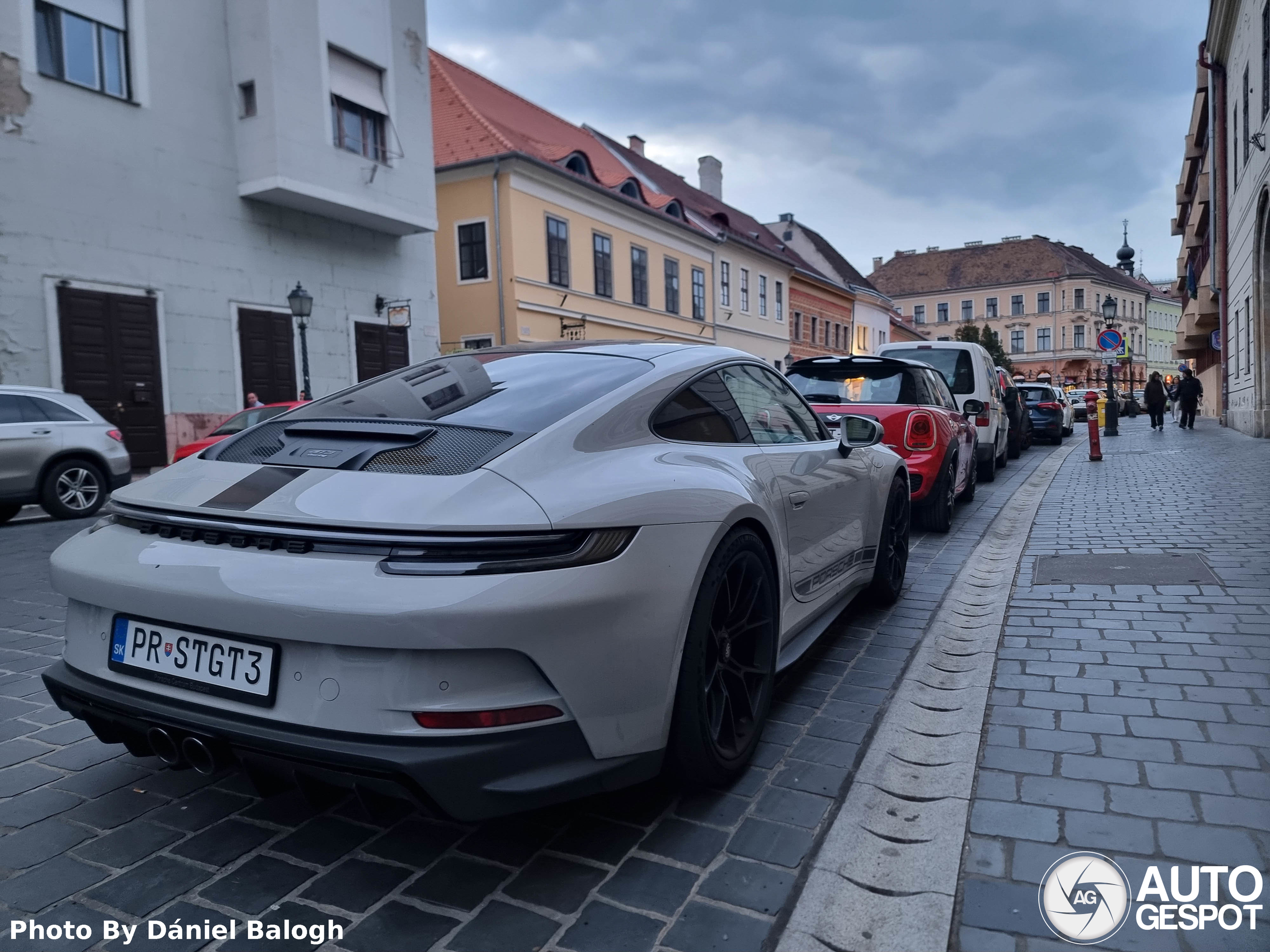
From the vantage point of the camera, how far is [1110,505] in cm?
889

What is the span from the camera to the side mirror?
446 centimetres

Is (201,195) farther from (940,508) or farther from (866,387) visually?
(940,508)

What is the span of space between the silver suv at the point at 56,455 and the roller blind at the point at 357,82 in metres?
10.0

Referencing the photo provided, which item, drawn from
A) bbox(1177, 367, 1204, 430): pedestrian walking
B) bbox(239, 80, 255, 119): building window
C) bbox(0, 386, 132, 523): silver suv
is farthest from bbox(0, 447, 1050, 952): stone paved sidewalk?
bbox(1177, 367, 1204, 430): pedestrian walking

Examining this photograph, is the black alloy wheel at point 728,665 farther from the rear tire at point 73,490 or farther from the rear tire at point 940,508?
the rear tire at point 73,490

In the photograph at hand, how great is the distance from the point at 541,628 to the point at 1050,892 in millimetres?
1391

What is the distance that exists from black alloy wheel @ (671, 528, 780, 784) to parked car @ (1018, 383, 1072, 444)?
20260 mm

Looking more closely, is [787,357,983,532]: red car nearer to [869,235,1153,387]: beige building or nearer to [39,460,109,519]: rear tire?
[39,460,109,519]: rear tire

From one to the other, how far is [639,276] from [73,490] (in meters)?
21.9

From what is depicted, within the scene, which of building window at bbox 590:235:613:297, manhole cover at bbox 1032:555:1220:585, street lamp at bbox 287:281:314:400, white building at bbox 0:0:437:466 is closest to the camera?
manhole cover at bbox 1032:555:1220:585

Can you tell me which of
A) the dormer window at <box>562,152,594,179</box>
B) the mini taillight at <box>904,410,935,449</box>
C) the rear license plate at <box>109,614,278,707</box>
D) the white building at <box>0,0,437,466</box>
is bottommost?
the rear license plate at <box>109,614,278,707</box>

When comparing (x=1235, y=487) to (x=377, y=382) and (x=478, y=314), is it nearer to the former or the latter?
(x=377, y=382)

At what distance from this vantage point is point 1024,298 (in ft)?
277

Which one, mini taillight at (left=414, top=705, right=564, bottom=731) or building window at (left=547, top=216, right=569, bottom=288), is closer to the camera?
mini taillight at (left=414, top=705, right=564, bottom=731)
